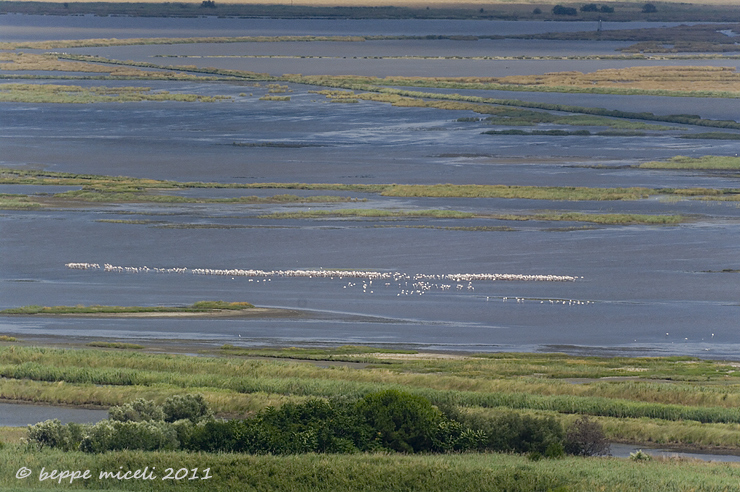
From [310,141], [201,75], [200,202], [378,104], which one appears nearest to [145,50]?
[201,75]

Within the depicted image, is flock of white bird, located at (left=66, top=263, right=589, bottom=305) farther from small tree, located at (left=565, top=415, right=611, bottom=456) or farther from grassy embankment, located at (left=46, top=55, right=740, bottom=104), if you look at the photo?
grassy embankment, located at (left=46, top=55, right=740, bottom=104)

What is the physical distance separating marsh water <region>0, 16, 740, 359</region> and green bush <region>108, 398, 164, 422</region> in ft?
39.1

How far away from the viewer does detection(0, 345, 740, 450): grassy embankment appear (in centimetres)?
2803

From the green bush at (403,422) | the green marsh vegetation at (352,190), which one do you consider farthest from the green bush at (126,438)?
the green marsh vegetation at (352,190)

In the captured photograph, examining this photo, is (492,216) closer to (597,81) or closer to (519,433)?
(519,433)

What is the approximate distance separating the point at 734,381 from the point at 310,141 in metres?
59.6

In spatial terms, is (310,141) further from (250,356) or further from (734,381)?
(734,381)

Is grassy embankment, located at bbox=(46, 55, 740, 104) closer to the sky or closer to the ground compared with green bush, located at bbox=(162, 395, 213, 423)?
closer to the sky

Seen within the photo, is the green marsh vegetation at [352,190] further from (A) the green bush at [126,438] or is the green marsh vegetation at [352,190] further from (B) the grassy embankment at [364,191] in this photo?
(A) the green bush at [126,438]

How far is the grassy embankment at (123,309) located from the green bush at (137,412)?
16.4 metres

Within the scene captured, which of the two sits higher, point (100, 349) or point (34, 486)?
point (34, 486)

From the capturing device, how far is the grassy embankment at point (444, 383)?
2803cm

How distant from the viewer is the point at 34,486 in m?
20.1

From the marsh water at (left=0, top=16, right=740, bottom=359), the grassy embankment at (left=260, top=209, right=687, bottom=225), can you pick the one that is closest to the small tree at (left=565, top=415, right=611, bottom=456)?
the marsh water at (left=0, top=16, right=740, bottom=359)
